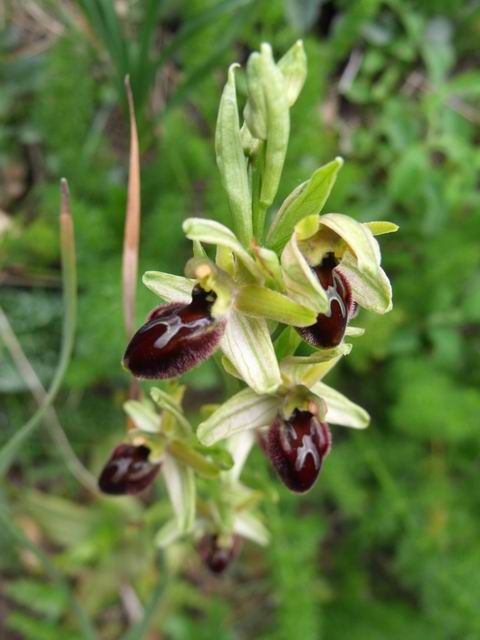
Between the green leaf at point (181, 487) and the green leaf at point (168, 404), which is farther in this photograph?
the green leaf at point (181, 487)

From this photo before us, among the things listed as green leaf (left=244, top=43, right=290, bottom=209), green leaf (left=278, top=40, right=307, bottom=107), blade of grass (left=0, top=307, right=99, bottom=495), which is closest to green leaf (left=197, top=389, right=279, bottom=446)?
green leaf (left=244, top=43, right=290, bottom=209)

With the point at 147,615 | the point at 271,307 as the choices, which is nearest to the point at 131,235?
the point at 271,307

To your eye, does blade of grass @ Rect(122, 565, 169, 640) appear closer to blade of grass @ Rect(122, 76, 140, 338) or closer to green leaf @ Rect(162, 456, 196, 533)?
green leaf @ Rect(162, 456, 196, 533)

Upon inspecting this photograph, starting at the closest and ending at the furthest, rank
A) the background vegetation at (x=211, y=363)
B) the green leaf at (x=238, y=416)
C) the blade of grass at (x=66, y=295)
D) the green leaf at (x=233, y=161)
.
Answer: the green leaf at (x=233, y=161) → the green leaf at (x=238, y=416) → the blade of grass at (x=66, y=295) → the background vegetation at (x=211, y=363)

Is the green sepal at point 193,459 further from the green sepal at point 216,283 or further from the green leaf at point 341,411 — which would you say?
the green sepal at point 216,283

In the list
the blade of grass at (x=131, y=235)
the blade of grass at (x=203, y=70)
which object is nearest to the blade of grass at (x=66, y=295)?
the blade of grass at (x=131, y=235)

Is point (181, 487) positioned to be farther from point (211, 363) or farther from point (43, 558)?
point (211, 363)

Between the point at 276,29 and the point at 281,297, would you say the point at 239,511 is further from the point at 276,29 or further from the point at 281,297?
the point at 276,29

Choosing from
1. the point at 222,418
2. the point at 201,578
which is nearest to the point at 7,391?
the point at 201,578
